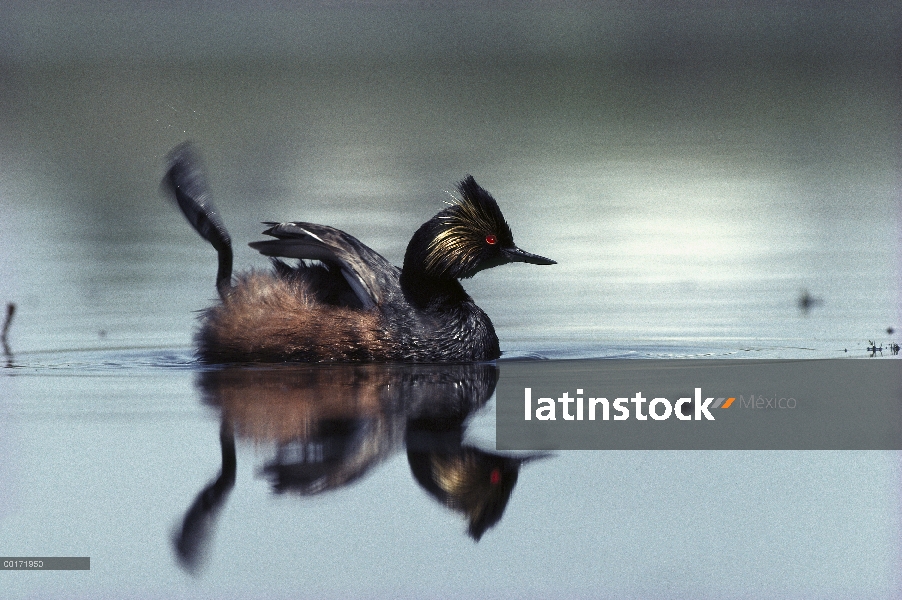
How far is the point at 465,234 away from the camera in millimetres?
8234

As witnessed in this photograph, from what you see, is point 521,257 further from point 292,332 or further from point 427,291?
point 292,332

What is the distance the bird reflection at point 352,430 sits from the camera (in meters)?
5.14

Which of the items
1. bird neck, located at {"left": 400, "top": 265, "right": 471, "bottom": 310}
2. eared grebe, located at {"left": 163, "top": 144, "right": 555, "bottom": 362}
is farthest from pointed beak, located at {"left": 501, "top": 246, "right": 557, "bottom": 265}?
bird neck, located at {"left": 400, "top": 265, "right": 471, "bottom": 310}

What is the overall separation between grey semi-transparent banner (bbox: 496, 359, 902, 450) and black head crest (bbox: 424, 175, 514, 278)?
740mm

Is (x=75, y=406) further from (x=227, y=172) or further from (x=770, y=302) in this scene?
(x=227, y=172)

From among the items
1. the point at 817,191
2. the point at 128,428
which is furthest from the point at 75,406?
the point at 817,191

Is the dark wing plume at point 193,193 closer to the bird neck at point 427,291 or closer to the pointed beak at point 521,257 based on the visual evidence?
the bird neck at point 427,291

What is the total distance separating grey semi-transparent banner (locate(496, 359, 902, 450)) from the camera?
19.5ft

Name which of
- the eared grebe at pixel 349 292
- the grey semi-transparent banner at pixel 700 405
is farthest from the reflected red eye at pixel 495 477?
the eared grebe at pixel 349 292

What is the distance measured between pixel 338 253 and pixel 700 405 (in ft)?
8.15

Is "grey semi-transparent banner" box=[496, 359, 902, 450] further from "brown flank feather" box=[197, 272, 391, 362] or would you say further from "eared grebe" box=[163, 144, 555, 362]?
"brown flank feather" box=[197, 272, 391, 362]

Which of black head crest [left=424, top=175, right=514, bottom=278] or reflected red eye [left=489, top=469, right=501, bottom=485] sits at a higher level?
black head crest [left=424, top=175, right=514, bottom=278]

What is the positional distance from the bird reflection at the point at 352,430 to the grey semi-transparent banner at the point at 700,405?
266 mm

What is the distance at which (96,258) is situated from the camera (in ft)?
37.0
